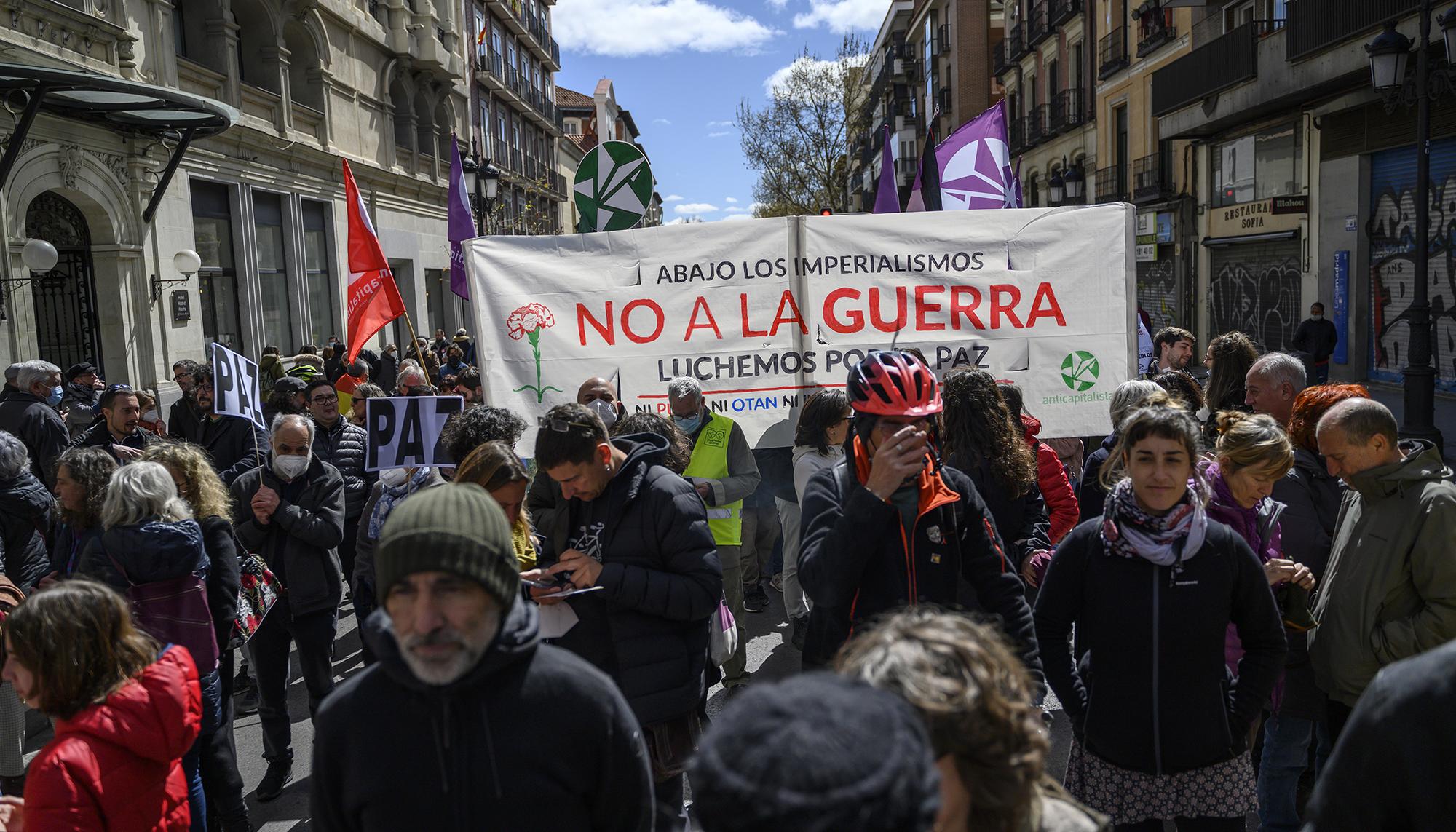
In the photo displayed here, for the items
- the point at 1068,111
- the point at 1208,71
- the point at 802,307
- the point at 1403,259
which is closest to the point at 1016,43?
the point at 1068,111

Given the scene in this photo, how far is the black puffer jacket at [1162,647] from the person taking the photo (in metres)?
2.76

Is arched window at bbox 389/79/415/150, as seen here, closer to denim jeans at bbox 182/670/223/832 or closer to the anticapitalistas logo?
the anticapitalistas logo

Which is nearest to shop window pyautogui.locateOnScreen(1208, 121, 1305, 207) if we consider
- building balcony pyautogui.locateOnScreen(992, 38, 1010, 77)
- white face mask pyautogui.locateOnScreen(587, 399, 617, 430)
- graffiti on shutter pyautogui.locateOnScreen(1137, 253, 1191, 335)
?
graffiti on shutter pyautogui.locateOnScreen(1137, 253, 1191, 335)

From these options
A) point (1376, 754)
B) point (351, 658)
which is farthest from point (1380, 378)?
point (1376, 754)

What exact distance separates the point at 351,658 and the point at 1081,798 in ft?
16.6

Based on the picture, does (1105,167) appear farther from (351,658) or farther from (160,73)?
(351,658)

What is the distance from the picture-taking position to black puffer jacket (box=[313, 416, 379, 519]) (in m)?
6.39

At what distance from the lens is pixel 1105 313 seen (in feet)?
20.5

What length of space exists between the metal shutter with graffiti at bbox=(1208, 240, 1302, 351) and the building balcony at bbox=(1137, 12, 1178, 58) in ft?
18.3

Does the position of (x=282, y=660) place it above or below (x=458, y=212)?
below

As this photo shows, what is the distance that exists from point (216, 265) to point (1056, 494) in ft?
53.3

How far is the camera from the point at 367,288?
7387 millimetres

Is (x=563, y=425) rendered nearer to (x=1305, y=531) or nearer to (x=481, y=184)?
(x=1305, y=531)

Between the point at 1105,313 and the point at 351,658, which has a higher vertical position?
the point at 1105,313
